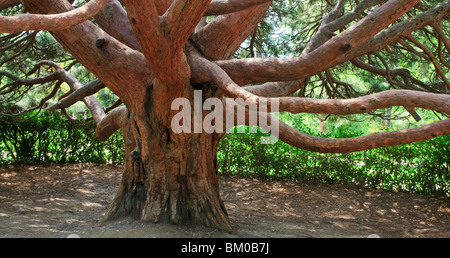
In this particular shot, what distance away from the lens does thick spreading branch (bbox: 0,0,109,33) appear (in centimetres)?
226

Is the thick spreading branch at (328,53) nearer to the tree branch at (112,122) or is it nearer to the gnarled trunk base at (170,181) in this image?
the gnarled trunk base at (170,181)

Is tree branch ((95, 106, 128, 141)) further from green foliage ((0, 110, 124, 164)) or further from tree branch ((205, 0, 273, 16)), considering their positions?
green foliage ((0, 110, 124, 164))

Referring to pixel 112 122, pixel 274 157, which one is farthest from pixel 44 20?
pixel 274 157

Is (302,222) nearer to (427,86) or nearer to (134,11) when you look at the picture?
(427,86)

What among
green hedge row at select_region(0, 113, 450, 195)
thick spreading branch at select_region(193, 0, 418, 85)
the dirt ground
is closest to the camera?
thick spreading branch at select_region(193, 0, 418, 85)

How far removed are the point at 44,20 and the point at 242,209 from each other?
15.9ft

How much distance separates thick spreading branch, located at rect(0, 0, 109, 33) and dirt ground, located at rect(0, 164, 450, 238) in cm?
227

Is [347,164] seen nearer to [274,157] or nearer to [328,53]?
[274,157]

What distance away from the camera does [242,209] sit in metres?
6.55

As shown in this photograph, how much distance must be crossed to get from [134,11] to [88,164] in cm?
755

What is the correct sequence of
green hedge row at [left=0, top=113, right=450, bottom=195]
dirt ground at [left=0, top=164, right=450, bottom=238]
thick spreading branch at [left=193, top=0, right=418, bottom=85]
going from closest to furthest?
1. thick spreading branch at [left=193, top=0, right=418, bottom=85]
2. dirt ground at [left=0, top=164, right=450, bottom=238]
3. green hedge row at [left=0, top=113, right=450, bottom=195]

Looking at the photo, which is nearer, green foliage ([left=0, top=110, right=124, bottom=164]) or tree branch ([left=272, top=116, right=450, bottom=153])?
tree branch ([left=272, top=116, right=450, bottom=153])

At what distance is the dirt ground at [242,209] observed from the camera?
4.47m

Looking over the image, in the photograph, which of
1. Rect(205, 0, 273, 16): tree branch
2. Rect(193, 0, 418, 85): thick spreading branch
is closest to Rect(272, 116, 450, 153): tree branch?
Rect(193, 0, 418, 85): thick spreading branch
